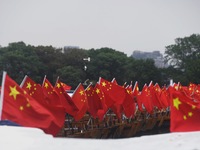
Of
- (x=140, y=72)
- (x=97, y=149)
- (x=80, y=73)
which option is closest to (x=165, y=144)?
(x=97, y=149)

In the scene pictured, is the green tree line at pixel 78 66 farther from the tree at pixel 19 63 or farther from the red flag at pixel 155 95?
the red flag at pixel 155 95

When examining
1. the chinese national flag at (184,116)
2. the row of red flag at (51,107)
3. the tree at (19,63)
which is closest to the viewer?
the chinese national flag at (184,116)

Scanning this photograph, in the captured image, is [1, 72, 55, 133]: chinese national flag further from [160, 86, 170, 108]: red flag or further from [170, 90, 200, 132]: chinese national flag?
[160, 86, 170, 108]: red flag

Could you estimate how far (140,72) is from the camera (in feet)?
206

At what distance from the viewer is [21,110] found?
7.18 meters

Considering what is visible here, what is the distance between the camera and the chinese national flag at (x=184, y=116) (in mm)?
6336

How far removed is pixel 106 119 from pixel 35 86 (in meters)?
7.84

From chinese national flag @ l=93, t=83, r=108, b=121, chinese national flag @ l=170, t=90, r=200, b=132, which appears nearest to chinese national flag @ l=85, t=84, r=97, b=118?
chinese national flag @ l=93, t=83, r=108, b=121

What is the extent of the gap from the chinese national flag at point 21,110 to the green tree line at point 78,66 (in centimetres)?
4764

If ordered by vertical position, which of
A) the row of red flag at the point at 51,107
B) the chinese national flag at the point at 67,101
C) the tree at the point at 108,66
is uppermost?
the row of red flag at the point at 51,107

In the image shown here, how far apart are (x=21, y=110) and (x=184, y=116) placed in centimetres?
273

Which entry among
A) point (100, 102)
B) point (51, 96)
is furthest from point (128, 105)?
point (51, 96)

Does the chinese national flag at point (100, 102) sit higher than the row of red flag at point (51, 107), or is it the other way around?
the row of red flag at point (51, 107)

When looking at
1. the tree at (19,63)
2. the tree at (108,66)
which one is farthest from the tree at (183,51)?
the tree at (19,63)
